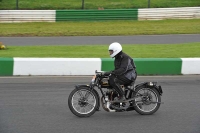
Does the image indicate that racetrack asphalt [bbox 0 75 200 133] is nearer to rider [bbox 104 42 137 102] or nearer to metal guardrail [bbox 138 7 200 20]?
rider [bbox 104 42 137 102]

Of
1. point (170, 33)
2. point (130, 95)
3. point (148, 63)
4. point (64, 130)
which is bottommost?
point (64, 130)

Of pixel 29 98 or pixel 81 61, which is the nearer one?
pixel 29 98

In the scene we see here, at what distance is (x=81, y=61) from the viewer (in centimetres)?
1359

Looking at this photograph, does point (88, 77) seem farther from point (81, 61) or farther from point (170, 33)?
point (170, 33)

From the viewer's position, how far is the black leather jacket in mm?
8656

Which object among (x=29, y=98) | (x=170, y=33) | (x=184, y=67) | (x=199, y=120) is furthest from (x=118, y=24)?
(x=199, y=120)

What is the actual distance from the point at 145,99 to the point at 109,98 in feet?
2.13

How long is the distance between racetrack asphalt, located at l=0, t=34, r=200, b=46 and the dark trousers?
13.1 metres

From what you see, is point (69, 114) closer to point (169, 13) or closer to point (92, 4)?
point (169, 13)

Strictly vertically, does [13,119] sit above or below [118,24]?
below

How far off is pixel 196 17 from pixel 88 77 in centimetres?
1813

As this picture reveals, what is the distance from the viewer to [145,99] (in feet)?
29.2

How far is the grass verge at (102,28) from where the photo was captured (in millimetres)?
25688

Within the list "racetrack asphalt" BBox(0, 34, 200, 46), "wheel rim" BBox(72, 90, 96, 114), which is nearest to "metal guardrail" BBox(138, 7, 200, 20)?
"racetrack asphalt" BBox(0, 34, 200, 46)
